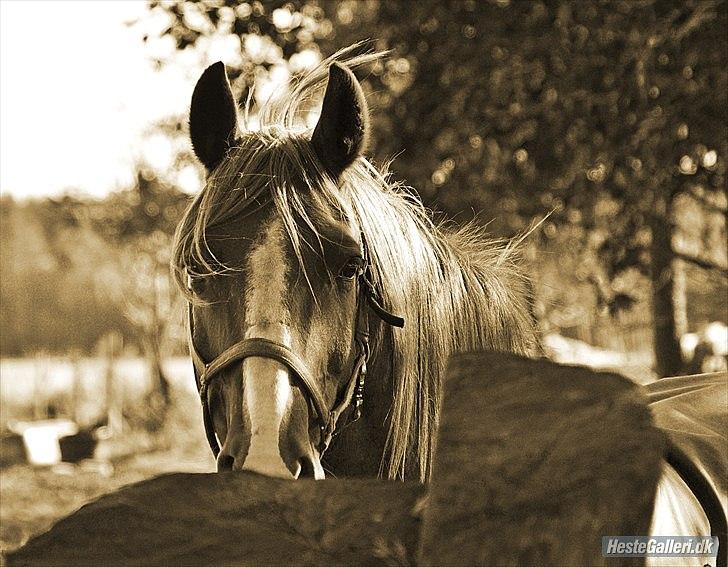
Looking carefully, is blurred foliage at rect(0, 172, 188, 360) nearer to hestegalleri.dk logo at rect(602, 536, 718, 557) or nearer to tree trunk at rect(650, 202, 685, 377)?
tree trunk at rect(650, 202, 685, 377)

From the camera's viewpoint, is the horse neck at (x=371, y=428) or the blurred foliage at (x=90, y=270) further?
the blurred foliage at (x=90, y=270)

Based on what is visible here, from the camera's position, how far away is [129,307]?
19.3 metres

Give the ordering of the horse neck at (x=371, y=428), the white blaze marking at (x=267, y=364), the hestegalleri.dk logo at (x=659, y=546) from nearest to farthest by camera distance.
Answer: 1. the hestegalleri.dk logo at (x=659, y=546)
2. the white blaze marking at (x=267, y=364)
3. the horse neck at (x=371, y=428)

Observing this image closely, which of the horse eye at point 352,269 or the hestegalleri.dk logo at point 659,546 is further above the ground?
the horse eye at point 352,269

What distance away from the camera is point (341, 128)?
271 cm

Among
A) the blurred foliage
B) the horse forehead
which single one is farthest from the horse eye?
the blurred foliage

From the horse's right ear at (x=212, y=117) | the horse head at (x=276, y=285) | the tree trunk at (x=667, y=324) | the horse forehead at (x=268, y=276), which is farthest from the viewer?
the tree trunk at (x=667, y=324)

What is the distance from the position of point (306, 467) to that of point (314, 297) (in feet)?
1.47

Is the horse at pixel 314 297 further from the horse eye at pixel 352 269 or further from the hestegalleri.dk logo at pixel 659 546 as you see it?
the hestegalleri.dk logo at pixel 659 546

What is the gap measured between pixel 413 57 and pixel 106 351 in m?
14.0

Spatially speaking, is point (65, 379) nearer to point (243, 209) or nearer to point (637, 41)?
point (637, 41)

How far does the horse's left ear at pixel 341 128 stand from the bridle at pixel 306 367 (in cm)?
27

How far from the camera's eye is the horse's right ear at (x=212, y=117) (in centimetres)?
276

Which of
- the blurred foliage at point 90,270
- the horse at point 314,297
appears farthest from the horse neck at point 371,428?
the blurred foliage at point 90,270
